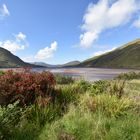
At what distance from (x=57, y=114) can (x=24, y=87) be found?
1.41 meters

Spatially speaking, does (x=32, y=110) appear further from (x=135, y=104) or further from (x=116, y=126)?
(x=135, y=104)

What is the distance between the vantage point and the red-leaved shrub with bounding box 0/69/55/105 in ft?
27.5

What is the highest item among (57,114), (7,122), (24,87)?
(24,87)

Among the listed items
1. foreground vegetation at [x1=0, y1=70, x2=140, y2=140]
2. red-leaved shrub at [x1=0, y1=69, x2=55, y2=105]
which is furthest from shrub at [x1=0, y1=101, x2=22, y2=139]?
red-leaved shrub at [x1=0, y1=69, x2=55, y2=105]

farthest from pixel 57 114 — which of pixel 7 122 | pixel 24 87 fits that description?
pixel 7 122

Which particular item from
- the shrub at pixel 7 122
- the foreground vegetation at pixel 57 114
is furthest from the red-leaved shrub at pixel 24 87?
the shrub at pixel 7 122

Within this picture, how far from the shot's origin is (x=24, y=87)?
8.59 m

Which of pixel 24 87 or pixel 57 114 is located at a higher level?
pixel 24 87

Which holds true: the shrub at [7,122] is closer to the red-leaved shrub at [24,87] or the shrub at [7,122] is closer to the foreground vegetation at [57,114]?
the foreground vegetation at [57,114]

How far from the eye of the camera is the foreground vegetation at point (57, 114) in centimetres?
627

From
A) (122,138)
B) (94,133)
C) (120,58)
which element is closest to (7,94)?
(94,133)

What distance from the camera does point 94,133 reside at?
626 cm

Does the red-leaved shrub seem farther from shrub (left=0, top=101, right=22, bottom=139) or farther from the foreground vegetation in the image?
shrub (left=0, top=101, right=22, bottom=139)

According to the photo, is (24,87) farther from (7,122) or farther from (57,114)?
(7,122)
